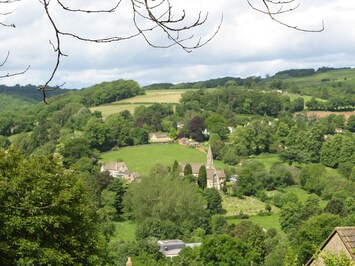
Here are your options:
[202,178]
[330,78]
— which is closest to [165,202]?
[202,178]

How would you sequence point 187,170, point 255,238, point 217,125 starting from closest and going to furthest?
point 255,238 → point 187,170 → point 217,125

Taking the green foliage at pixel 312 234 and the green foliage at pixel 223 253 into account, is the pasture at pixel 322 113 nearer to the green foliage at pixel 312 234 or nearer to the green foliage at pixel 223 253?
the green foliage at pixel 312 234

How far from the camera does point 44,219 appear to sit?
16734mm

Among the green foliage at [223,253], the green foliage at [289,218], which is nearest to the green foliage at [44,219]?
the green foliage at [223,253]

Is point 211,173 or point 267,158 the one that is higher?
point 211,173

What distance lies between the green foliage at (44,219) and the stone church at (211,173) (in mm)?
57216

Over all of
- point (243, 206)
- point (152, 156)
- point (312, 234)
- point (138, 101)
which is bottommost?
point (243, 206)

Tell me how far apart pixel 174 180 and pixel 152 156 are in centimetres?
2372

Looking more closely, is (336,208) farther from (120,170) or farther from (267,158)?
(267,158)

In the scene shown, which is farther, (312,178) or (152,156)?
(152,156)

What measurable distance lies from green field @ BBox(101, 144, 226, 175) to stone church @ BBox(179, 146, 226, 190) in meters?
2.28

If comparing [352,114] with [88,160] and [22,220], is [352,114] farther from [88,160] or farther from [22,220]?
[22,220]

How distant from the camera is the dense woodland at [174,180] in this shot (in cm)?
1756

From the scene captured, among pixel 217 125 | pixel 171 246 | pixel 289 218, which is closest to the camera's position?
→ pixel 171 246
